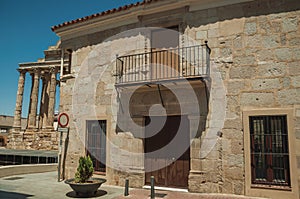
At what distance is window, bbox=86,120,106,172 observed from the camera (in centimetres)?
860

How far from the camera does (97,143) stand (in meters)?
8.74

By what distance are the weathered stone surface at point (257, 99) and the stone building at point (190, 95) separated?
2cm

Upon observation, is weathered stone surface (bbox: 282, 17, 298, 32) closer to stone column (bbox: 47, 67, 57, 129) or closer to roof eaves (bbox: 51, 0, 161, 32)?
roof eaves (bbox: 51, 0, 161, 32)

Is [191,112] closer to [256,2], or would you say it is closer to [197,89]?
[197,89]

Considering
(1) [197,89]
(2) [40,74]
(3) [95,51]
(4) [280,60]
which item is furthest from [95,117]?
(2) [40,74]

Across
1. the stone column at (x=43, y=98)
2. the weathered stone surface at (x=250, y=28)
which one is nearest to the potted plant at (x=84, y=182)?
the weathered stone surface at (x=250, y=28)

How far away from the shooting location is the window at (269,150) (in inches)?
246

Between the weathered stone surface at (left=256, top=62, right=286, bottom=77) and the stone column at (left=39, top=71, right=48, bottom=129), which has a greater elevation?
the stone column at (left=39, top=71, right=48, bottom=129)

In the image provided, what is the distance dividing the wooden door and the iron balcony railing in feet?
4.24

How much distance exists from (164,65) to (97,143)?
339cm

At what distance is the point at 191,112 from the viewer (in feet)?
24.0

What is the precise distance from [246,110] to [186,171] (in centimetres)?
237

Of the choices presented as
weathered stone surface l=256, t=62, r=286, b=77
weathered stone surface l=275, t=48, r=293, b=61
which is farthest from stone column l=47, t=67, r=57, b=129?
weathered stone surface l=275, t=48, r=293, b=61

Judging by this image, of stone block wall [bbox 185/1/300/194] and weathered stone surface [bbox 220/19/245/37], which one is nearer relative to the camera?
stone block wall [bbox 185/1/300/194]
